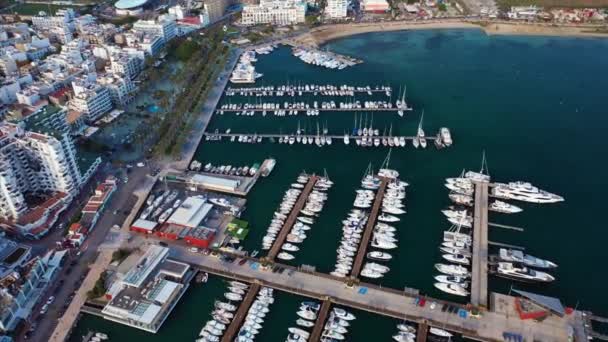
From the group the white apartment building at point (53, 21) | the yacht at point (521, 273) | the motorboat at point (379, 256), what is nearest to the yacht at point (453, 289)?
the yacht at point (521, 273)

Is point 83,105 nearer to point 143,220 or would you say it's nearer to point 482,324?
point 143,220

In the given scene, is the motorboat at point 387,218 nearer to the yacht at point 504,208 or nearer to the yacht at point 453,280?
the yacht at point 453,280

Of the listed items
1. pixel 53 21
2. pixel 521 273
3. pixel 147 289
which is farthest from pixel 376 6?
pixel 147 289

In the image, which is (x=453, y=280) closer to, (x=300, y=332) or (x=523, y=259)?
(x=523, y=259)


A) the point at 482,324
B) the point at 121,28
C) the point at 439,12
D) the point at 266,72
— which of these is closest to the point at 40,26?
the point at 121,28

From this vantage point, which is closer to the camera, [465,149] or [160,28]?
[465,149]

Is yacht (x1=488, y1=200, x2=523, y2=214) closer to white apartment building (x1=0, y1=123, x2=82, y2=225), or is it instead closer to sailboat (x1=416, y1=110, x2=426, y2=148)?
sailboat (x1=416, y1=110, x2=426, y2=148)
